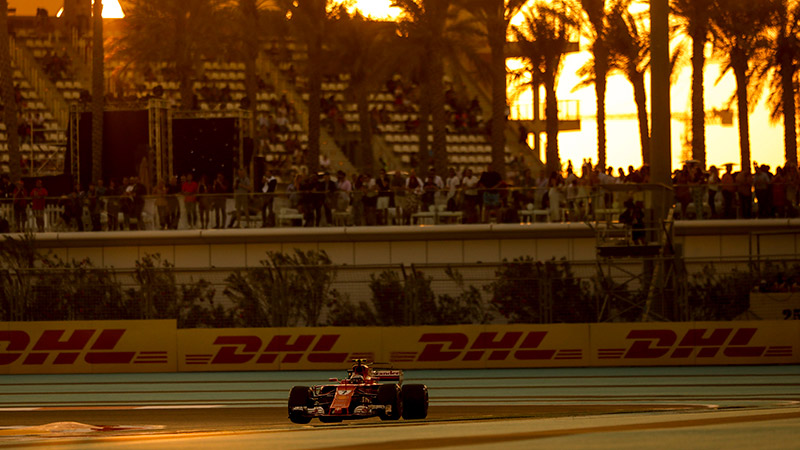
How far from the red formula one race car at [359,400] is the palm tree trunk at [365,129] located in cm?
3315

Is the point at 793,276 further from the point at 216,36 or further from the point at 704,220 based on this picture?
the point at 216,36

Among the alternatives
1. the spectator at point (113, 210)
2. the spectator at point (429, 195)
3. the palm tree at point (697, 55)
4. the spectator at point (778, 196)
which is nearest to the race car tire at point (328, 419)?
the spectator at point (429, 195)

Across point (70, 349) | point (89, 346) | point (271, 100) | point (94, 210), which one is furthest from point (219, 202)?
point (271, 100)

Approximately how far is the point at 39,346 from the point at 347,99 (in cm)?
2597

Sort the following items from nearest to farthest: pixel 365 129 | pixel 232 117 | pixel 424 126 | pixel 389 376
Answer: pixel 389 376, pixel 232 117, pixel 424 126, pixel 365 129

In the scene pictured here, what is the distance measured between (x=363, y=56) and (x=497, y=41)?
8404 mm

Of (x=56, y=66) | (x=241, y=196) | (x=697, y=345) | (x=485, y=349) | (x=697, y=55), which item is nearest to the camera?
(x=697, y=345)

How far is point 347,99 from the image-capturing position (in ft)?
173

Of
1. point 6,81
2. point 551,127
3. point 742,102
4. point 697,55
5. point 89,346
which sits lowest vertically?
point 89,346

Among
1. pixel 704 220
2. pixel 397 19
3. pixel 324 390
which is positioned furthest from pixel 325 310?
pixel 397 19

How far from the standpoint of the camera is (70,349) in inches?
1120

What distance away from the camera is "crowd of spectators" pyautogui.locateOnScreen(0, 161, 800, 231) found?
3089cm

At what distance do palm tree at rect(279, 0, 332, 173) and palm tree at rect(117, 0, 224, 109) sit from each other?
14.1 feet

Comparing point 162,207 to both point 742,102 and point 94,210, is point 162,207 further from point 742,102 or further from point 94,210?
point 742,102
